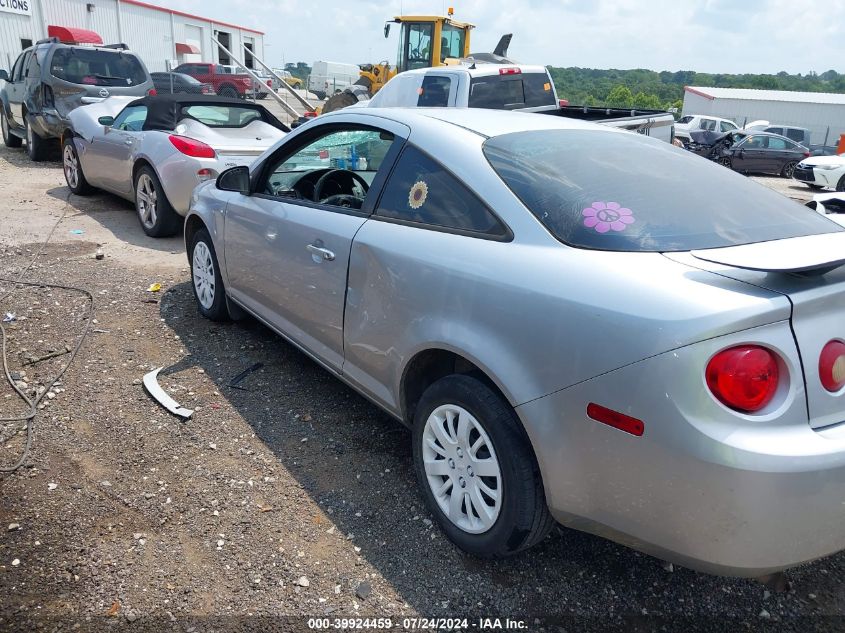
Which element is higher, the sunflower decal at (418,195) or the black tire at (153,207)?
the sunflower decal at (418,195)

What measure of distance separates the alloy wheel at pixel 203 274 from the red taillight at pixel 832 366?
12.4 ft

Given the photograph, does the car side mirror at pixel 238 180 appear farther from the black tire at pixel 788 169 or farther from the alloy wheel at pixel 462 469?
the black tire at pixel 788 169

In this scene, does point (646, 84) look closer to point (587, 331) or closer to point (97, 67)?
point (97, 67)

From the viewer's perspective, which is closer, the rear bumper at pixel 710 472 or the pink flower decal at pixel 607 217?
the rear bumper at pixel 710 472

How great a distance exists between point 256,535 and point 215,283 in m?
2.35

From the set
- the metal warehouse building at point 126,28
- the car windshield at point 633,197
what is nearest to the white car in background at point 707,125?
the metal warehouse building at point 126,28

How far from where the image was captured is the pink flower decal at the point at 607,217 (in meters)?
2.26

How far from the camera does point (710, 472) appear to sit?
1.80 meters

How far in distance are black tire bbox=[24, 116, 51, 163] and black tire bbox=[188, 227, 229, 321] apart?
30.5 feet

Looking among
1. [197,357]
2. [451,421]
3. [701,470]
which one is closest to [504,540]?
[451,421]

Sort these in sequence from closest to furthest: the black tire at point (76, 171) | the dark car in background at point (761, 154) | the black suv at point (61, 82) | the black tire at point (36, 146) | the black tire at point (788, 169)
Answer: the black tire at point (76, 171) → the black suv at point (61, 82) → the black tire at point (36, 146) → the dark car in background at point (761, 154) → the black tire at point (788, 169)

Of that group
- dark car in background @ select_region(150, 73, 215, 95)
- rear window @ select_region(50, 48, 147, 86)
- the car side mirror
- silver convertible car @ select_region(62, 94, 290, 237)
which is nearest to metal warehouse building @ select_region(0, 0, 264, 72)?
dark car in background @ select_region(150, 73, 215, 95)

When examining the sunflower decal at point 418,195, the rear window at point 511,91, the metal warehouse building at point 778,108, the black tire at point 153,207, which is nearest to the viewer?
the sunflower decal at point 418,195

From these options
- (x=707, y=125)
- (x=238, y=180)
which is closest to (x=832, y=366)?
(x=238, y=180)
